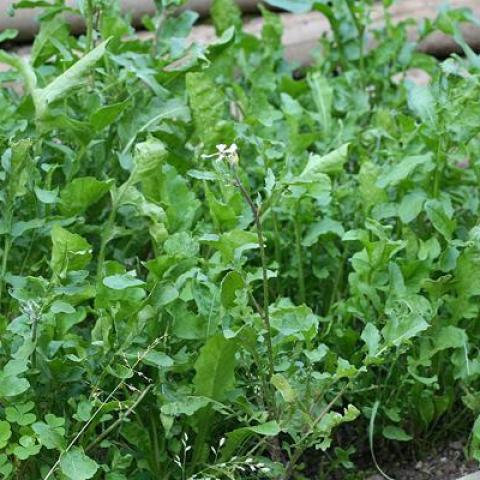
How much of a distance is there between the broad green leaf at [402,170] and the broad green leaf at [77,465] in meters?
0.99

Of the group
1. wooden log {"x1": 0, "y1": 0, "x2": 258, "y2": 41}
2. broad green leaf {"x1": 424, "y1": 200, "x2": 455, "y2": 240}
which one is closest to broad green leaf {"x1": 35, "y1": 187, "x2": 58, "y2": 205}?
broad green leaf {"x1": 424, "y1": 200, "x2": 455, "y2": 240}

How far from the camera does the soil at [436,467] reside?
2.48m

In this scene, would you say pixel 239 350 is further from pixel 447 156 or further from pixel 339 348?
pixel 447 156

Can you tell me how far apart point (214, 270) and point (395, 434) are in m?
0.52

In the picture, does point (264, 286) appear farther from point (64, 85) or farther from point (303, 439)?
point (64, 85)

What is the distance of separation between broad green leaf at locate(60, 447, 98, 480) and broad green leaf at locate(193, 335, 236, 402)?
250 mm

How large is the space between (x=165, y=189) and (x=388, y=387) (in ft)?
2.07

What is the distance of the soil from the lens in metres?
2.48

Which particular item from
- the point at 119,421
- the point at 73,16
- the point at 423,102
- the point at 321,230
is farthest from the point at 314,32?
the point at 119,421

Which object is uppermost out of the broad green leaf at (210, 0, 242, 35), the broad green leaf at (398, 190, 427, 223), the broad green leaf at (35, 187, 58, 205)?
the broad green leaf at (35, 187, 58, 205)

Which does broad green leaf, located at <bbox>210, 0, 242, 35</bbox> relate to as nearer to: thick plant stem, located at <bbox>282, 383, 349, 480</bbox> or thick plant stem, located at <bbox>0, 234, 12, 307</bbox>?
thick plant stem, located at <bbox>0, 234, 12, 307</bbox>

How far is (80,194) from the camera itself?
247 centimetres

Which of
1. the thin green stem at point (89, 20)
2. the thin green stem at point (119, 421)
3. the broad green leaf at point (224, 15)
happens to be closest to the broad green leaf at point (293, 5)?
the broad green leaf at point (224, 15)

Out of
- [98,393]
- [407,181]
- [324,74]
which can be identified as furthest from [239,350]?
[324,74]
